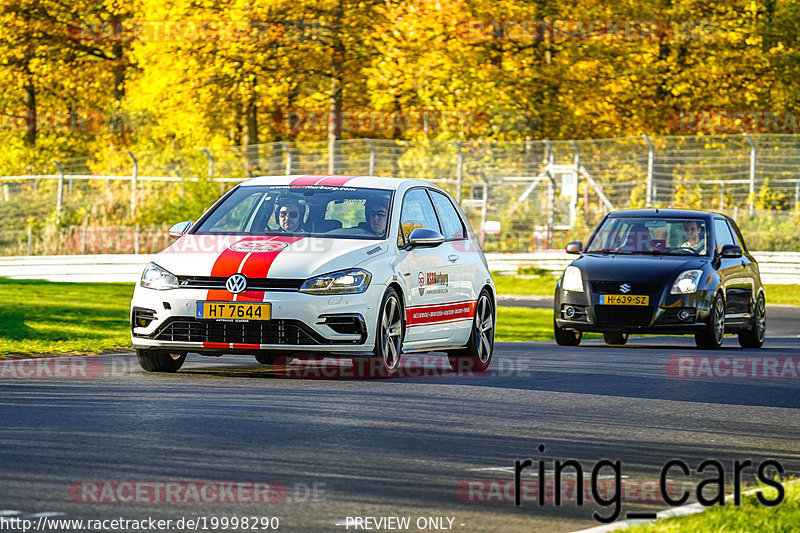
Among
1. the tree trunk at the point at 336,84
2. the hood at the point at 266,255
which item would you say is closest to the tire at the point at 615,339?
the hood at the point at 266,255

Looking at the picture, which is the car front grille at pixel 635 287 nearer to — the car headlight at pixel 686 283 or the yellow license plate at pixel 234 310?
the car headlight at pixel 686 283

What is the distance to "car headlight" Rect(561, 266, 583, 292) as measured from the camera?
1825cm

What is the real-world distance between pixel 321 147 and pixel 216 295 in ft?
92.5

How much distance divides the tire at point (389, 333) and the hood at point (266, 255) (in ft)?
1.40

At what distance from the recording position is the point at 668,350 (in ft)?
61.5

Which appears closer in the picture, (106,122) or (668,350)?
(668,350)

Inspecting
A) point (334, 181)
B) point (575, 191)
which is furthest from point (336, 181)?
point (575, 191)

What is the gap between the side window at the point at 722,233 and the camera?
63.7 feet

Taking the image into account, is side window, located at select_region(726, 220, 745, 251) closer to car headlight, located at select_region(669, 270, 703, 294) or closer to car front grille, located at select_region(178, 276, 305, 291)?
car headlight, located at select_region(669, 270, 703, 294)

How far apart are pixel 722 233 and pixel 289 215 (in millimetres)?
7966

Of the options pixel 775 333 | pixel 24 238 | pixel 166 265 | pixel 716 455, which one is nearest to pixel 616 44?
pixel 24 238

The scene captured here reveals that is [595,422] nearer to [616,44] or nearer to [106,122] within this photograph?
[616,44]

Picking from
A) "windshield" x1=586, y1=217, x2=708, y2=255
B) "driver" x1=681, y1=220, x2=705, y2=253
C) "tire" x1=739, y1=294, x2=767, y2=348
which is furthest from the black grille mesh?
"tire" x1=739, y1=294, x2=767, y2=348

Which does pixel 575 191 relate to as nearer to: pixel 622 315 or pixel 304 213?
pixel 622 315
